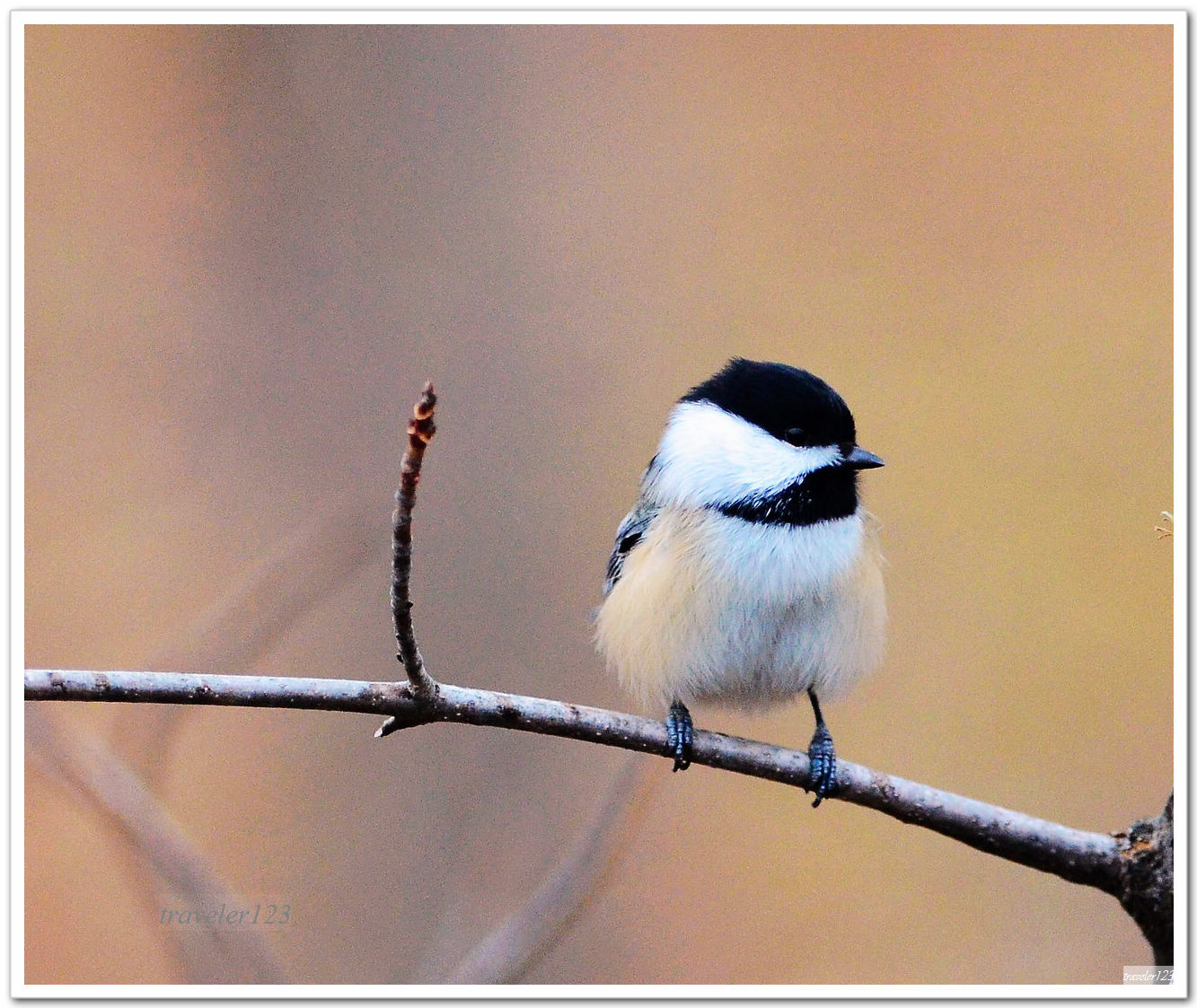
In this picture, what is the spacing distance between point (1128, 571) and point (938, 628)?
446 mm

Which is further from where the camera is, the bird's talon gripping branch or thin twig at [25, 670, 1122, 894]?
the bird's talon gripping branch

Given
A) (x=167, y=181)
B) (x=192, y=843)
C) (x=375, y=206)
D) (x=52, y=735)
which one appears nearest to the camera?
(x=52, y=735)

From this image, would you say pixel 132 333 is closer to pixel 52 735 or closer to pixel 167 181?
pixel 167 181

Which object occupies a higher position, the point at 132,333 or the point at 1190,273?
the point at 1190,273

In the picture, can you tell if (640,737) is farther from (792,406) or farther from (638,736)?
(792,406)

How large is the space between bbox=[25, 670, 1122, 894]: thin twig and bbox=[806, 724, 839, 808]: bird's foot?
0.02 m

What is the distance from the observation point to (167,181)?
2156 millimetres

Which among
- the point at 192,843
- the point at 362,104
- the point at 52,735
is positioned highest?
the point at 362,104

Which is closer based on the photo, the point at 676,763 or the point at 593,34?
the point at 676,763

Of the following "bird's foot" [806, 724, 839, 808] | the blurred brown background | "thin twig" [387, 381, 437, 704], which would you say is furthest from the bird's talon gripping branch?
"thin twig" [387, 381, 437, 704]

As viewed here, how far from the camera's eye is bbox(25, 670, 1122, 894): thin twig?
52.6 inches

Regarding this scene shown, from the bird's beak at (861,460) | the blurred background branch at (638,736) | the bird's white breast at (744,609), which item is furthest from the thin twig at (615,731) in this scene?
the bird's beak at (861,460)

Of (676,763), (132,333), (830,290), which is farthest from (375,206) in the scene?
(676,763)

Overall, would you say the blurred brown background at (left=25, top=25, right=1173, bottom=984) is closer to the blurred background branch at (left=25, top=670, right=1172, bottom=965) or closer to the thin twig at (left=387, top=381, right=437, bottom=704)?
the blurred background branch at (left=25, top=670, right=1172, bottom=965)
